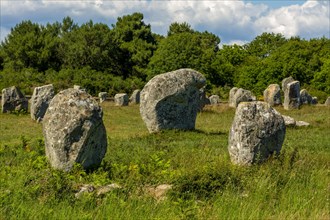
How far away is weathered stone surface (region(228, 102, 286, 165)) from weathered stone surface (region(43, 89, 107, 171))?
3578 mm

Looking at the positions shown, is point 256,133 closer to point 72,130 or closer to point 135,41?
point 72,130

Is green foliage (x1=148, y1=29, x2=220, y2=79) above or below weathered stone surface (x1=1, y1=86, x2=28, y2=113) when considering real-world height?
above

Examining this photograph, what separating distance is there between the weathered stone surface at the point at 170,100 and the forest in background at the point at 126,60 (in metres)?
29.5

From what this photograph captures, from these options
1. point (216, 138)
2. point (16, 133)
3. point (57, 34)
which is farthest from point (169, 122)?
point (57, 34)

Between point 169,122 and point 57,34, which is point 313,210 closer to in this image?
point 169,122

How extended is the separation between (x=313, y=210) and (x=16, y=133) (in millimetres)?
16881

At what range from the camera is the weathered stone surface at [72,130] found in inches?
485

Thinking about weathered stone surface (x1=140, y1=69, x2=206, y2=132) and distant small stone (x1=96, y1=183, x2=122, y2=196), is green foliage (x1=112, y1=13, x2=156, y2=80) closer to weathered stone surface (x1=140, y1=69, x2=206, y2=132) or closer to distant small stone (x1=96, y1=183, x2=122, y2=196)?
weathered stone surface (x1=140, y1=69, x2=206, y2=132)

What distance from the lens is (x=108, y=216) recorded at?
27.7 feet

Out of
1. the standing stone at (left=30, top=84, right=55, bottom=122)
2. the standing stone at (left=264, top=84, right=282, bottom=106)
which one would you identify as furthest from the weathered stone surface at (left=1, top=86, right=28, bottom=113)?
the standing stone at (left=264, top=84, right=282, bottom=106)

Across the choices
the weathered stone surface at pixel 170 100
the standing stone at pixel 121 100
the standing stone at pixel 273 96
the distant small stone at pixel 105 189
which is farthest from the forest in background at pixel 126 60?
the distant small stone at pixel 105 189

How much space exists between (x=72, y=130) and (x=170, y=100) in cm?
1035

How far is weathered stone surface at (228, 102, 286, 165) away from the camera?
1361cm

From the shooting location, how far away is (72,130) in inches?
484
